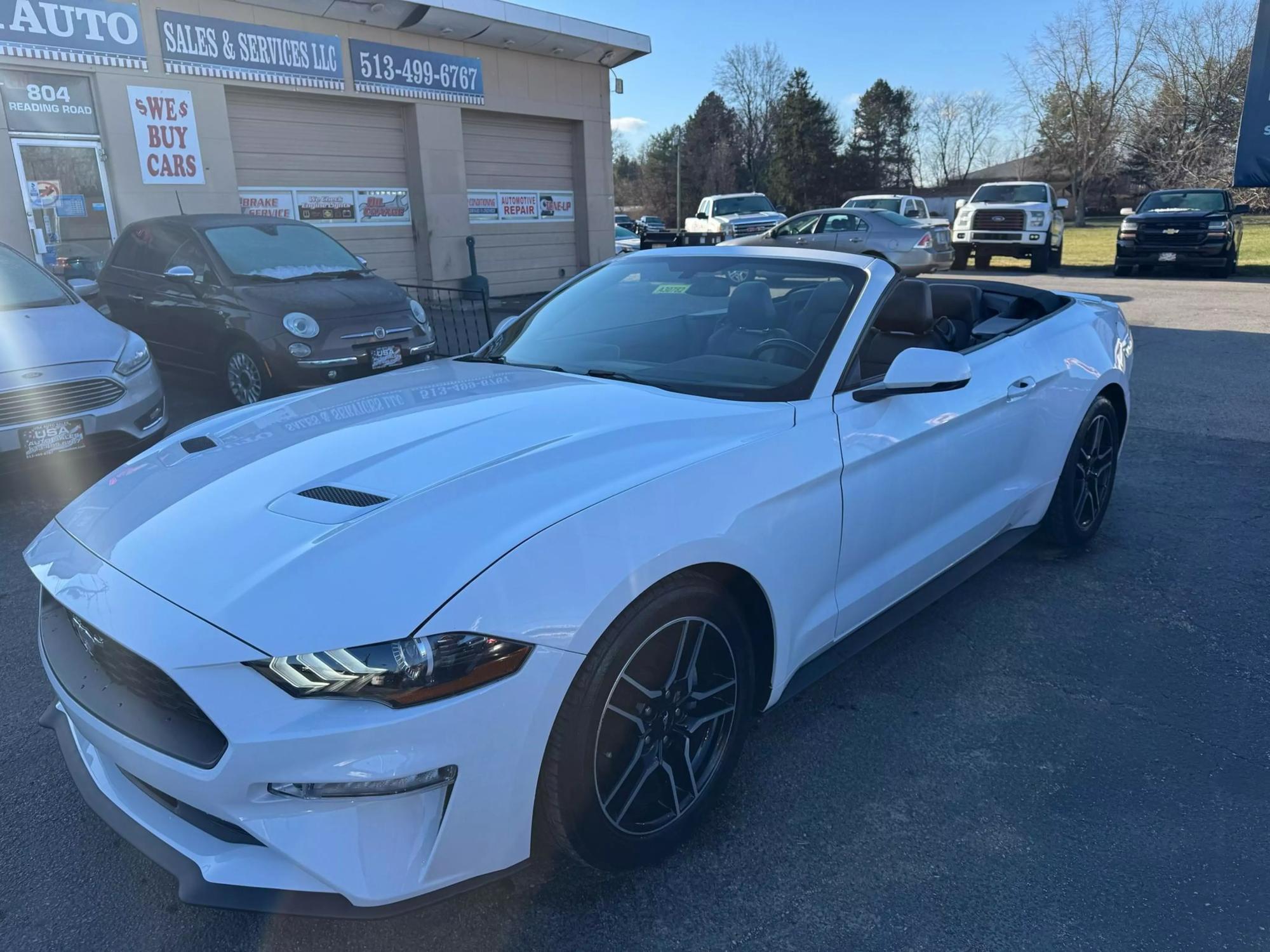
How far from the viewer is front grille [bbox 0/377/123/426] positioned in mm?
5125

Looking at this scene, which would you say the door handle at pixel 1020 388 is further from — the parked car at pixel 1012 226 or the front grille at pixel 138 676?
the parked car at pixel 1012 226

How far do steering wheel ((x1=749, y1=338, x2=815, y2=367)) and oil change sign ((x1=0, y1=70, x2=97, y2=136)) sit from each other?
34.9 feet

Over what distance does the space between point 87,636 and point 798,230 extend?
1920cm

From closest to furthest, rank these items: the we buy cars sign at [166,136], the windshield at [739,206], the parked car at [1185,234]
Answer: the we buy cars sign at [166,136] < the parked car at [1185,234] < the windshield at [739,206]

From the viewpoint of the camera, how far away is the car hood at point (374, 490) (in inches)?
73.2

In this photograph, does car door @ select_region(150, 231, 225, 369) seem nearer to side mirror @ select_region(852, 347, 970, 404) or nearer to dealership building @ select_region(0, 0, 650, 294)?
dealership building @ select_region(0, 0, 650, 294)

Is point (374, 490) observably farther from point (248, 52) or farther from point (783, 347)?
point (248, 52)

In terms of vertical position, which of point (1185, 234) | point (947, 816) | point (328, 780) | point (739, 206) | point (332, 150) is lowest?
point (947, 816)

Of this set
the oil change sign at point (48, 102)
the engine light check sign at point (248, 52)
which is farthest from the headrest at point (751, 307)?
the engine light check sign at point (248, 52)

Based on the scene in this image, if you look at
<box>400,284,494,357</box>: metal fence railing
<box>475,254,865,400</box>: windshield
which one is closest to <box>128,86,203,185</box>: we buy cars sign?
<box>400,284,494,357</box>: metal fence railing

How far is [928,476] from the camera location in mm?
3135

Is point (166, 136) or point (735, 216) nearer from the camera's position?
point (166, 136)

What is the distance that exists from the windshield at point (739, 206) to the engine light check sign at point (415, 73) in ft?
44.8

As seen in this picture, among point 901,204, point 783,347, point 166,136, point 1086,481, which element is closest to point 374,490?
point 783,347
